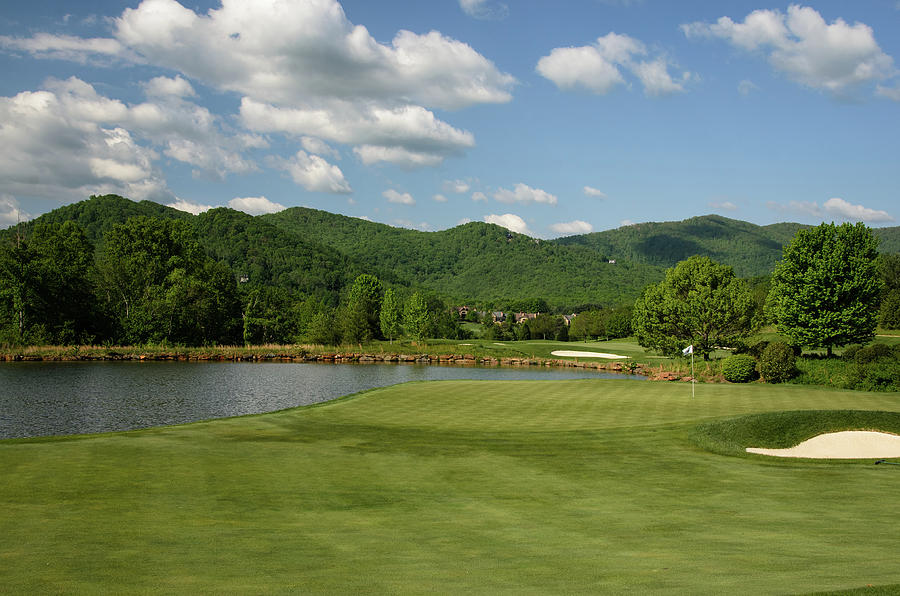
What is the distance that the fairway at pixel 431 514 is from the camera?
18.9 ft

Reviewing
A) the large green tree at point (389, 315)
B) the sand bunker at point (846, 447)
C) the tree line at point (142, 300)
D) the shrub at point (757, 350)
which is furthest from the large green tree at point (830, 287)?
the large green tree at point (389, 315)

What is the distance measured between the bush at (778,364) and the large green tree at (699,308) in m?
7.24

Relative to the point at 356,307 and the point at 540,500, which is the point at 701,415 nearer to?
the point at 540,500

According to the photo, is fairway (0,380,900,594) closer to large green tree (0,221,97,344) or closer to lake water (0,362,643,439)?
lake water (0,362,643,439)

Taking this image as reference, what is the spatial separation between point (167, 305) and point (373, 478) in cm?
5790

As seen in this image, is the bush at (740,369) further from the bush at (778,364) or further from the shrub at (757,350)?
the shrub at (757,350)

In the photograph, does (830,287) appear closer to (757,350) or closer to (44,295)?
(757,350)

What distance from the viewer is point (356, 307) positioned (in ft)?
224

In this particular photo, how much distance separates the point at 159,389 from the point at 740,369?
31.9 meters

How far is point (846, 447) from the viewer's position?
48.8 feet

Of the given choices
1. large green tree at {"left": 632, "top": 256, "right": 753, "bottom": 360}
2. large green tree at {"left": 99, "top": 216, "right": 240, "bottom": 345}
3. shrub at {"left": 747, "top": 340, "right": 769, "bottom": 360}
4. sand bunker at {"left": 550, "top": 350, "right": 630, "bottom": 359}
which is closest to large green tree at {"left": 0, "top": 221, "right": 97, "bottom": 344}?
large green tree at {"left": 99, "top": 216, "right": 240, "bottom": 345}

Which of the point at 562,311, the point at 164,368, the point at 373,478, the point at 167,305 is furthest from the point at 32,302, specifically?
the point at 562,311

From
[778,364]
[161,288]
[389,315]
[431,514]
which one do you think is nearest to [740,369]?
[778,364]

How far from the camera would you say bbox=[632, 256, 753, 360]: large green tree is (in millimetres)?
41000
